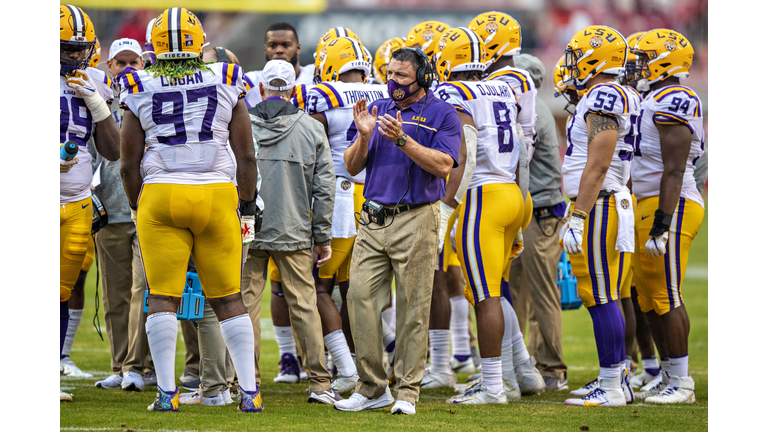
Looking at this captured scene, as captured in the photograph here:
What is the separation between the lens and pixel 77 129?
4555 mm

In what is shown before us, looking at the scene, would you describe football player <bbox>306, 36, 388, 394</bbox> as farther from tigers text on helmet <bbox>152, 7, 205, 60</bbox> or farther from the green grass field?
tigers text on helmet <bbox>152, 7, 205, 60</bbox>

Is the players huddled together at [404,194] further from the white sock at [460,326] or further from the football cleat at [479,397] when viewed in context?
the white sock at [460,326]

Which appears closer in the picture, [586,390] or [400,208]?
[400,208]

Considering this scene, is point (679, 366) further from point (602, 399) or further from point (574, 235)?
point (574, 235)

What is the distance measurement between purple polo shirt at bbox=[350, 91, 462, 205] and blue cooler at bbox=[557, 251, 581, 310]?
2122mm

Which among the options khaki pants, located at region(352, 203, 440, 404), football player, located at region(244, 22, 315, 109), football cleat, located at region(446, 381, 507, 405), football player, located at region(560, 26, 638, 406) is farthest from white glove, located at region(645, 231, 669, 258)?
football player, located at region(244, 22, 315, 109)

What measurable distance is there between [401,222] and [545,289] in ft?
6.05

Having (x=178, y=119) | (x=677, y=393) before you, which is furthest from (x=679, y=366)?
(x=178, y=119)

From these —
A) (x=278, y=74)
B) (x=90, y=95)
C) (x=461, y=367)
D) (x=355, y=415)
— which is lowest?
(x=461, y=367)

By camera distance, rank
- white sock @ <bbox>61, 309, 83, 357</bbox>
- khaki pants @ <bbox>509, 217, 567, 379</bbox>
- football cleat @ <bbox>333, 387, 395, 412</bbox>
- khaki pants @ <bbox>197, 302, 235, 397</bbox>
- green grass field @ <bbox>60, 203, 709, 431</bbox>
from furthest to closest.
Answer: white sock @ <bbox>61, 309, 83, 357</bbox> → khaki pants @ <bbox>509, 217, 567, 379</bbox> → khaki pants @ <bbox>197, 302, 235, 397</bbox> → football cleat @ <bbox>333, 387, 395, 412</bbox> → green grass field @ <bbox>60, 203, 709, 431</bbox>

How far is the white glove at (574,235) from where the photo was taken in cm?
453

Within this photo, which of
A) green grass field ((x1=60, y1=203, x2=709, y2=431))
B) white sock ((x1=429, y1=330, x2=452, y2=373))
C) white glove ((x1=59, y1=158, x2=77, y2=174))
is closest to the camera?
green grass field ((x1=60, y1=203, x2=709, y2=431))

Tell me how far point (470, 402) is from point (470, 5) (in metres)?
21.4

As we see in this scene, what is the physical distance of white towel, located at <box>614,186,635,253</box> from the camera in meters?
4.66
